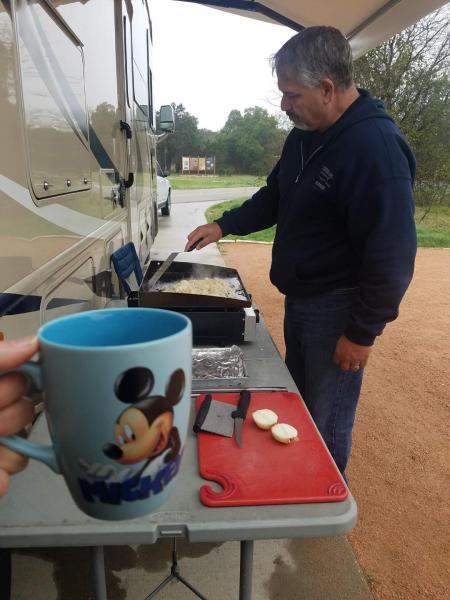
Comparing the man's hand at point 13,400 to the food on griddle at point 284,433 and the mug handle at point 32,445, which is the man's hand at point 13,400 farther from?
the food on griddle at point 284,433

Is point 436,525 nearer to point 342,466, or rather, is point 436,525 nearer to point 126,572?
point 342,466

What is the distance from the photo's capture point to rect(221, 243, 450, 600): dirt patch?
214 cm

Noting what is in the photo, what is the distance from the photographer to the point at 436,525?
2412 mm

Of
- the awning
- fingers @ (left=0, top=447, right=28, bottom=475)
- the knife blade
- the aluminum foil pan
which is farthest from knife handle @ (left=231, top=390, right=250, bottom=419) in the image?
the awning

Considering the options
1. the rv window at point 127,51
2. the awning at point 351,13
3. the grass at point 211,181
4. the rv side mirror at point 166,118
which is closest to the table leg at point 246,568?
the rv window at point 127,51

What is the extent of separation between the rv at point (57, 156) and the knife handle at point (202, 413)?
1.64 feet

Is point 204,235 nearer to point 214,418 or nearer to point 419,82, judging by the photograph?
point 214,418

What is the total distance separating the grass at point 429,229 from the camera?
36.8 ft

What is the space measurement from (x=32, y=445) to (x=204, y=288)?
151cm

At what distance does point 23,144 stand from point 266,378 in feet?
3.30

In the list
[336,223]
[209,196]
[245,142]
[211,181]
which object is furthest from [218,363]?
[211,181]

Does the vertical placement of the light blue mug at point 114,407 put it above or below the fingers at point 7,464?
above

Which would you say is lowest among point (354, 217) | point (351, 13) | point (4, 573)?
point (4, 573)

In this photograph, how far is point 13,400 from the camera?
0.52 m
